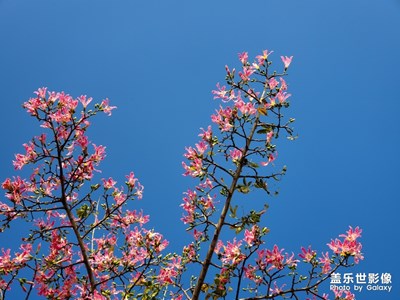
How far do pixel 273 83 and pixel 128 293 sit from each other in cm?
206

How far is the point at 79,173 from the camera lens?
3537 millimetres

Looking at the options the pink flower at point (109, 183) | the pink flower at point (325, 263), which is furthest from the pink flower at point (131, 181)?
the pink flower at point (325, 263)

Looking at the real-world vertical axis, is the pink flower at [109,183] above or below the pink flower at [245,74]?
below

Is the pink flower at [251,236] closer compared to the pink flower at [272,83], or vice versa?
the pink flower at [251,236]

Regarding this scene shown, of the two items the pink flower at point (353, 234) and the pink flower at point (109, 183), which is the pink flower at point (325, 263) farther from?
the pink flower at point (109, 183)

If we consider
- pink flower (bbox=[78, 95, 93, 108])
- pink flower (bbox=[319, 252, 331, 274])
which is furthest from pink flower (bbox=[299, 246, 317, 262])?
pink flower (bbox=[78, 95, 93, 108])

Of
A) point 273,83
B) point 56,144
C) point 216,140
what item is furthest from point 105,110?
point 273,83

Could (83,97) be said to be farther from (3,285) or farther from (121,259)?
(3,285)

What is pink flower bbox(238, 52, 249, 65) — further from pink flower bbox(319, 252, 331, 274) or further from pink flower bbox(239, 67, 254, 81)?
pink flower bbox(319, 252, 331, 274)

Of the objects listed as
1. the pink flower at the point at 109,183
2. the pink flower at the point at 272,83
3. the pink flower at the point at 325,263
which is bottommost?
the pink flower at the point at 325,263

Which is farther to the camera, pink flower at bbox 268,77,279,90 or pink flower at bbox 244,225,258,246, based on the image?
pink flower at bbox 268,77,279,90

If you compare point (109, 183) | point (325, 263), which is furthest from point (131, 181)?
point (325, 263)

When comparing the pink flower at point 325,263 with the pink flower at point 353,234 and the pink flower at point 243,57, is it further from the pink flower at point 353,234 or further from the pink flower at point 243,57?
the pink flower at point 243,57

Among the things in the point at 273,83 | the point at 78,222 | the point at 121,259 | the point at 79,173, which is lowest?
the point at 121,259
